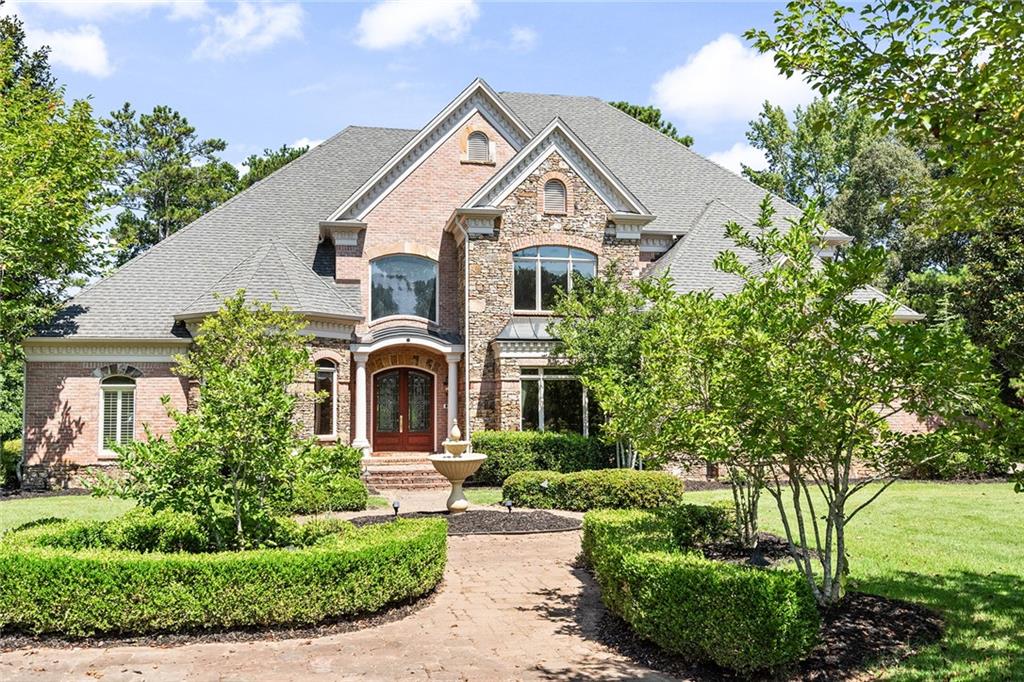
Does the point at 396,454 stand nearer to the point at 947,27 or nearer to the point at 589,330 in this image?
the point at 589,330

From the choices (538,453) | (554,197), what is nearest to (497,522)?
(538,453)

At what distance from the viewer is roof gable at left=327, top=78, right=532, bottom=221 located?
23.3 metres

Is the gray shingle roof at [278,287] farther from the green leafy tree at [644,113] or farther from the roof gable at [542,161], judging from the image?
the green leafy tree at [644,113]

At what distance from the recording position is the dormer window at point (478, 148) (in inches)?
969

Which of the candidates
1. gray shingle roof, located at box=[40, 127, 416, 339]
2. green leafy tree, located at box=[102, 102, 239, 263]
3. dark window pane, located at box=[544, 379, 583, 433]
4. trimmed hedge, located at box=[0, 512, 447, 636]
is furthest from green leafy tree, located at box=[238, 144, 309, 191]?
trimmed hedge, located at box=[0, 512, 447, 636]

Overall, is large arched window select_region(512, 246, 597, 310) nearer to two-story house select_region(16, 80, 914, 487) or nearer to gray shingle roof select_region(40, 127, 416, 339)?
two-story house select_region(16, 80, 914, 487)

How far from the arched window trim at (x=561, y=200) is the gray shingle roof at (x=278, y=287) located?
6381 mm

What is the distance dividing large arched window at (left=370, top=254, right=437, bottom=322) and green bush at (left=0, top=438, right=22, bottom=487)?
10.5 meters

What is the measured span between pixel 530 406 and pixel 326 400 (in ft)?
18.5

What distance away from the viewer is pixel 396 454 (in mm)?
23391

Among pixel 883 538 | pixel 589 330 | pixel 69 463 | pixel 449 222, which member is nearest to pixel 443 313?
pixel 449 222

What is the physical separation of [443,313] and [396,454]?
14.8ft

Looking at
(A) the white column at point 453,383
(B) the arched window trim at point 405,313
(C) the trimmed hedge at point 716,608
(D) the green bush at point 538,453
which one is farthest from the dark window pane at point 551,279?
(C) the trimmed hedge at point 716,608

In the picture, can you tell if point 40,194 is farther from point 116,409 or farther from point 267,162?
point 267,162
